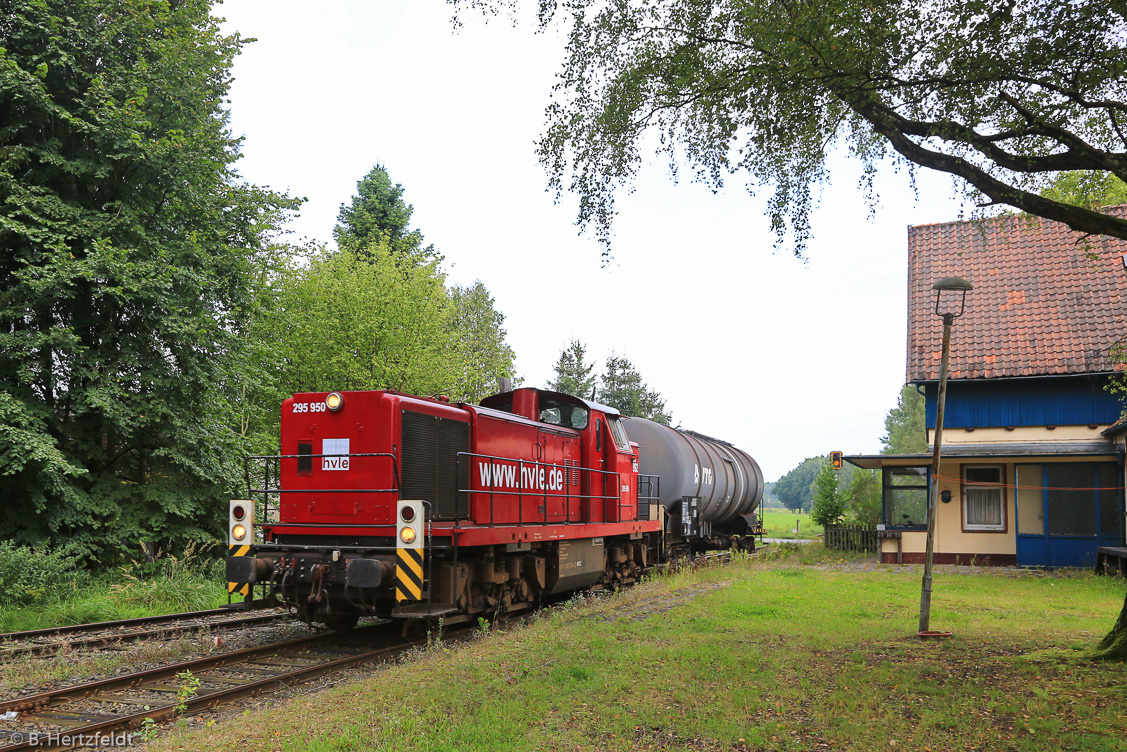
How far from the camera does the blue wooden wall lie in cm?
1959

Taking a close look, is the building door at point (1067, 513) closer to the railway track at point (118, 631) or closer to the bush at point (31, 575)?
the railway track at point (118, 631)

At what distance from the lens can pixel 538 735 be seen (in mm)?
5691

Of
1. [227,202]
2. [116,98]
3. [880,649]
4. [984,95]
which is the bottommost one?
[880,649]

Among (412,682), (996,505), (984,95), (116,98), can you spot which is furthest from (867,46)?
(996,505)

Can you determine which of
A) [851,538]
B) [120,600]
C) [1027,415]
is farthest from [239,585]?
[851,538]

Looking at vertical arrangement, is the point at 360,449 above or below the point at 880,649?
above

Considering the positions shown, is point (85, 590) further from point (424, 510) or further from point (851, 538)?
point (851, 538)

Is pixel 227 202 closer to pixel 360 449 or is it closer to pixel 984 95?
pixel 360 449

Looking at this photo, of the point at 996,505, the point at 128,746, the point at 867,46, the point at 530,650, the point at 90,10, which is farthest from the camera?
the point at 996,505

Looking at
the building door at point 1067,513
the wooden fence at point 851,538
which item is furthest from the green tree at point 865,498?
the building door at point 1067,513

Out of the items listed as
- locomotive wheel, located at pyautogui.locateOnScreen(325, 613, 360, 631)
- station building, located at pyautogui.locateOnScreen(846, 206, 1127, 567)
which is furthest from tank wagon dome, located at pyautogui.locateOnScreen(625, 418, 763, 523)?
locomotive wheel, located at pyautogui.locateOnScreen(325, 613, 360, 631)

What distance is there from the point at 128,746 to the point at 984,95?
32.8 feet

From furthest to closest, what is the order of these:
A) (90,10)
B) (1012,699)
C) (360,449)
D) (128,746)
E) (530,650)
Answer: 1. (90,10)
2. (360,449)
3. (530,650)
4. (1012,699)
5. (128,746)

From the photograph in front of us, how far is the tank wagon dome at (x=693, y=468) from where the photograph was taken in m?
Answer: 18.4
